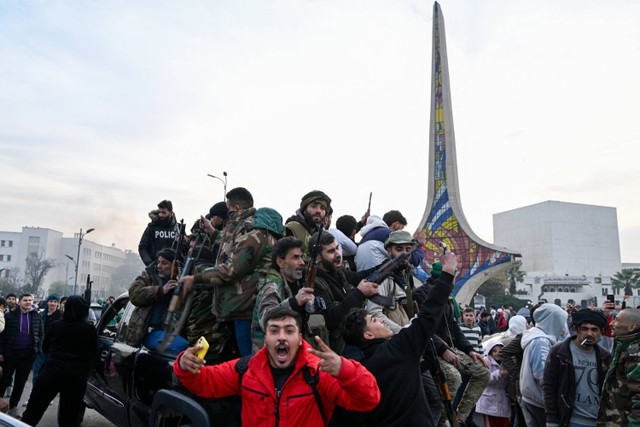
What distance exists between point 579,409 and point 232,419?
3012 millimetres

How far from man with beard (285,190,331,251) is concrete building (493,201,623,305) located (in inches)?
3563

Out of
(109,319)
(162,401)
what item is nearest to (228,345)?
(162,401)

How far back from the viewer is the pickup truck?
10.1ft

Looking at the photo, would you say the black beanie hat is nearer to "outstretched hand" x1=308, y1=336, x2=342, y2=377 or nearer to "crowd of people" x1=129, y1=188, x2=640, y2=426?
"crowd of people" x1=129, y1=188, x2=640, y2=426

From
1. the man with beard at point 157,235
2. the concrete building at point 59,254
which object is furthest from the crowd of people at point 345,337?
the concrete building at point 59,254

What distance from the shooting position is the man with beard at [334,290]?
3023mm

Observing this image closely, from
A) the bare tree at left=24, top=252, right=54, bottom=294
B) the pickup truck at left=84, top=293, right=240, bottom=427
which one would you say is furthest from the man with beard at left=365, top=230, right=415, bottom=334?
the bare tree at left=24, top=252, right=54, bottom=294

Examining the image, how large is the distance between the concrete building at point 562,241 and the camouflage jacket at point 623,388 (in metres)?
89.9

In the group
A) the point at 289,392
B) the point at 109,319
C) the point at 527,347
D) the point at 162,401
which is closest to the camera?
the point at 289,392

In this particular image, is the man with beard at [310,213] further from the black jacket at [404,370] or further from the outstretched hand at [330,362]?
the outstretched hand at [330,362]

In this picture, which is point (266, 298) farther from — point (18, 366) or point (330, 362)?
point (18, 366)

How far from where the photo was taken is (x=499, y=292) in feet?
238

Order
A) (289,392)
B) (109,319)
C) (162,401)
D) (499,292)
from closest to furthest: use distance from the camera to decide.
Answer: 1. (289,392)
2. (162,401)
3. (109,319)
4. (499,292)

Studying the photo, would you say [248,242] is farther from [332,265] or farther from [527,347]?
[527,347]
